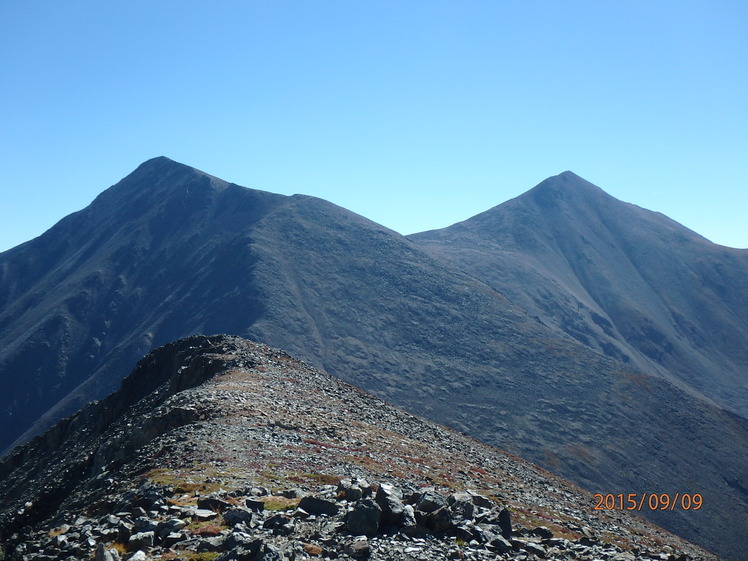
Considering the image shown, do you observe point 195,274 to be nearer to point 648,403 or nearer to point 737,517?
point 648,403

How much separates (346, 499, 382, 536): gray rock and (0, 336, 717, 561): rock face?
1.8 inches

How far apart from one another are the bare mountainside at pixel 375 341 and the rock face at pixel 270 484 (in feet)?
181

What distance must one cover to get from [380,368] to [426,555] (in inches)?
4167

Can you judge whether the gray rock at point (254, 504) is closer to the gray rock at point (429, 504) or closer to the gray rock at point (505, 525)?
the gray rock at point (429, 504)

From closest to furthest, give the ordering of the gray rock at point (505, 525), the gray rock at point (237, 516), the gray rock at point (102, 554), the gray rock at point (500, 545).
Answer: the gray rock at point (102, 554)
the gray rock at point (500, 545)
the gray rock at point (237, 516)
the gray rock at point (505, 525)

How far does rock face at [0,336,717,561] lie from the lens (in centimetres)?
1551

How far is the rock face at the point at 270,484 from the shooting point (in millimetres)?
15508

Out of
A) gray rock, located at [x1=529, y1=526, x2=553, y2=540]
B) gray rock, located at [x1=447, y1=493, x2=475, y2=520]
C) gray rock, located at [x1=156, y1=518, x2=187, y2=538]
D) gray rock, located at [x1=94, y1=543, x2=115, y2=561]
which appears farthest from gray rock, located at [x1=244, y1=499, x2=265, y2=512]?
gray rock, located at [x1=529, y1=526, x2=553, y2=540]

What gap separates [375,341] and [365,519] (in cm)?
11397

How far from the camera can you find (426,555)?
1470 cm

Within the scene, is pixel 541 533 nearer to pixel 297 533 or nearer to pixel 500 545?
pixel 500 545

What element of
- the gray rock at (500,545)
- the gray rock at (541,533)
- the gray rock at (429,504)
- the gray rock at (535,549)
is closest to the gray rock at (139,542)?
the gray rock at (429,504)
